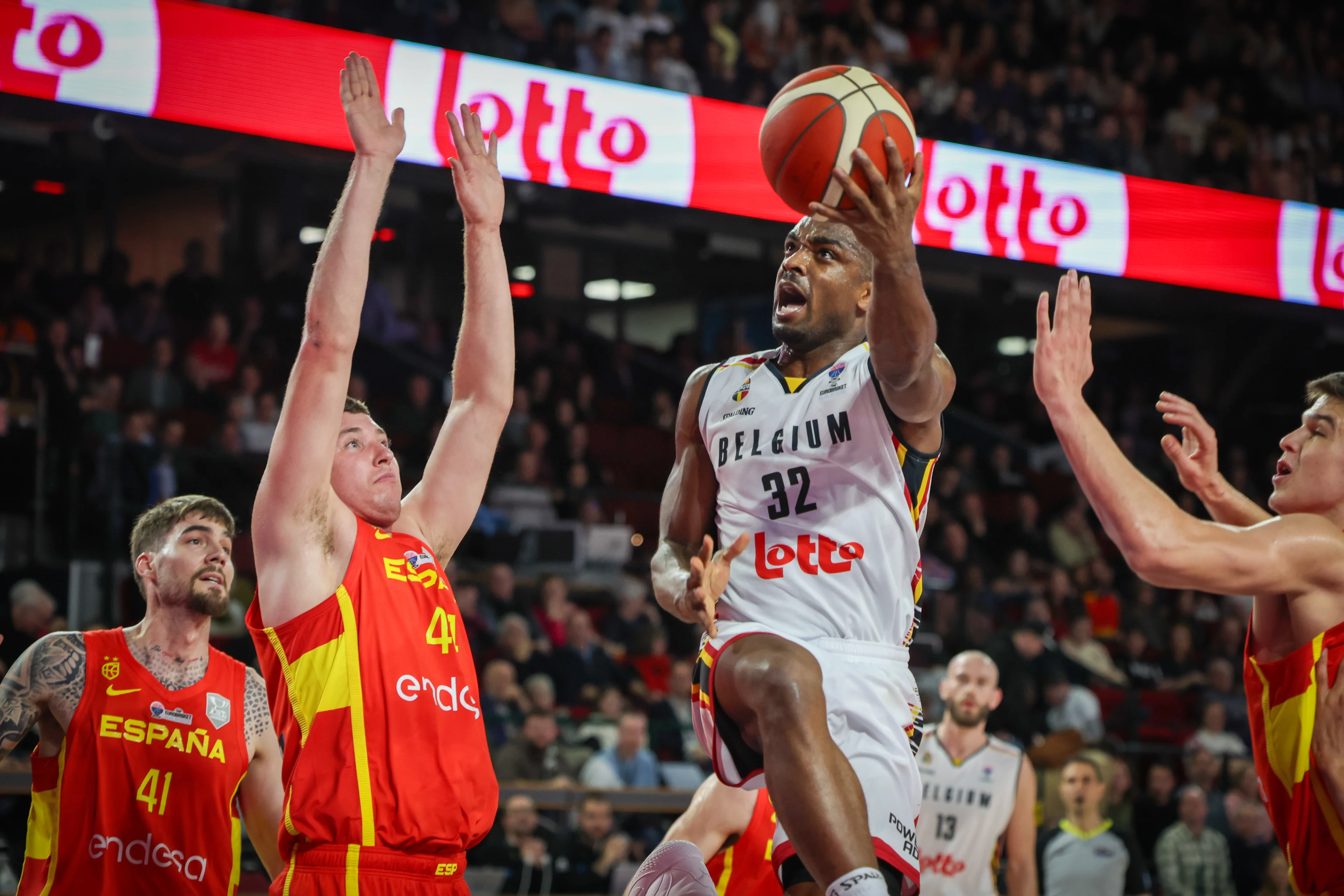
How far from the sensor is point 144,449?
33.2 ft

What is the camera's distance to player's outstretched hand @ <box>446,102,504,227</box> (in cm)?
443

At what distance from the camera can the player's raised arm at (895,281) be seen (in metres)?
3.43

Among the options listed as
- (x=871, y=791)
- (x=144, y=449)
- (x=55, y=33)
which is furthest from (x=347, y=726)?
(x=144, y=449)

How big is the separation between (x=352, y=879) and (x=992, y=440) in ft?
51.6

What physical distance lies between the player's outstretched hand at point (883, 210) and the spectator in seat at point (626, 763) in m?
6.24

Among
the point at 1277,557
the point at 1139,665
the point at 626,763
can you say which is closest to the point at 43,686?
the point at 1277,557

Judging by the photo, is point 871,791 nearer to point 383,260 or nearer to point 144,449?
point 144,449

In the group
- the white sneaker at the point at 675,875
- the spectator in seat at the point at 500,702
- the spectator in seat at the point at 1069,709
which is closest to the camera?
the white sneaker at the point at 675,875

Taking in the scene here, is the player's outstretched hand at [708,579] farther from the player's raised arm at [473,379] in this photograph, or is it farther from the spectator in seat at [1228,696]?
the spectator in seat at [1228,696]

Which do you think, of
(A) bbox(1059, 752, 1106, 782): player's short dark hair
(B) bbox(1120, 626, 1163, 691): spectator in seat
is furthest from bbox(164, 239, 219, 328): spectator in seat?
(B) bbox(1120, 626, 1163, 691): spectator in seat

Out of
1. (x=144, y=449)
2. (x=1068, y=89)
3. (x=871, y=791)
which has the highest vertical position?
(x=1068, y=89)

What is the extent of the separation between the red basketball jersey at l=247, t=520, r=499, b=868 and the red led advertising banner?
495 cm

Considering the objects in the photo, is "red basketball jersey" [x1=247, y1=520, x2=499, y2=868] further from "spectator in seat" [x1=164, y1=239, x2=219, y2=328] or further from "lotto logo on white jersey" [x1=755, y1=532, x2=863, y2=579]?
"spectator in seat" [x1=164, y1=239, x2=219, y2=328]

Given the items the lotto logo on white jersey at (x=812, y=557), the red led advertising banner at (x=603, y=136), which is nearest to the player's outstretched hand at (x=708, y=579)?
the lotto logo on white jersey at (x=812, y=557)
